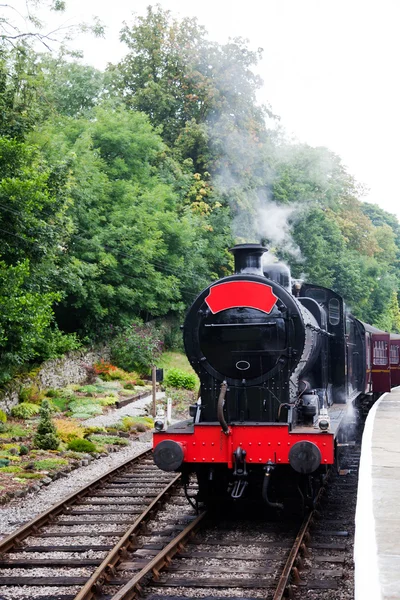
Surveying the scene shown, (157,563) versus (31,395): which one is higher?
(31,395)

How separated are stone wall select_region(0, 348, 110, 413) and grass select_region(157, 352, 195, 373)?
292 cm

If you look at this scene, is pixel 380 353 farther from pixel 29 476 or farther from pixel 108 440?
pixel 29 476

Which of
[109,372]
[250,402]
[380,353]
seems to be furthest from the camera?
[109,372]

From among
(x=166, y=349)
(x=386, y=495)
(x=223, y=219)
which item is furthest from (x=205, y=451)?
(x=223, y=219)

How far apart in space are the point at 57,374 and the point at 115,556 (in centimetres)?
1804

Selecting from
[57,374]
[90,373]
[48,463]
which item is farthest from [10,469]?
[90,373]

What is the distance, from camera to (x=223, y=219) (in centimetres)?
3678

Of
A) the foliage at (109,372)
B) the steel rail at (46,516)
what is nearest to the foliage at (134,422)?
the steel rail at (46,516)

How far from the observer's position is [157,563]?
6.71 m

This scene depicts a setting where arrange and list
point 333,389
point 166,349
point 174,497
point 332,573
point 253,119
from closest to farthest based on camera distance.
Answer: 1. point 332,573
2. point 174,497
3. point 333,389
4. point 166,349
5. point 253,119

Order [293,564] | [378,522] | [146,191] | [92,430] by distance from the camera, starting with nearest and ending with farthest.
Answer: [378,522]
[293,564]
[92,430]
[146,191]

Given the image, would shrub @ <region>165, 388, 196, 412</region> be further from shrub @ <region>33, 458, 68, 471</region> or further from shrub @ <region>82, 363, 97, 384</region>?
shrub @ <region>33, 458, 68, 471</region>

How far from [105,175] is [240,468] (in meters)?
22.2

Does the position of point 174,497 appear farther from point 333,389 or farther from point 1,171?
point 1,171
